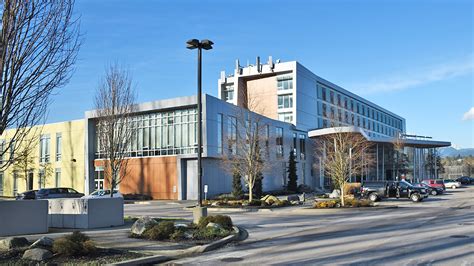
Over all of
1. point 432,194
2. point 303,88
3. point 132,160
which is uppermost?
point 303,88

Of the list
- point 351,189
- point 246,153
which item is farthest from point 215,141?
point 351,189

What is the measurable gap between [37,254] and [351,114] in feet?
283

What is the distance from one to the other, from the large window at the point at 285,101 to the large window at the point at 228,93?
1173 cm

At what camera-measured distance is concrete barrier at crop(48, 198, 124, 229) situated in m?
18.5

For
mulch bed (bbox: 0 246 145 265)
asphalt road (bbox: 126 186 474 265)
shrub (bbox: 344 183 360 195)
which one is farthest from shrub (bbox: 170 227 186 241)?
shrub (bbox: 344 183 360 195)

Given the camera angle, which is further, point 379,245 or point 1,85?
point 379,245

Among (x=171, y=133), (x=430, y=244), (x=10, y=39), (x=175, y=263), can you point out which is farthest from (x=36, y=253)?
(x=171, y=133)

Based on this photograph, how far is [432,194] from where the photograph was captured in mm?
48469

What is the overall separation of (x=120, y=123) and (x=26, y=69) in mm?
23089

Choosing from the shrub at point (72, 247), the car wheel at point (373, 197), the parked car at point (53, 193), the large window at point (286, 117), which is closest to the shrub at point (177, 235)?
the shrub at point (72, 247)

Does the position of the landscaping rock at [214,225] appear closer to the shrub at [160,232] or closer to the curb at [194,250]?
the curb at [194,250]

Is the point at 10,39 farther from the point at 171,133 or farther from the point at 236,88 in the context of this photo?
the point at 236,88

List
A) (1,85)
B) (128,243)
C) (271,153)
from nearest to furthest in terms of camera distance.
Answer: (1,85) < (128,243) < (271,153)

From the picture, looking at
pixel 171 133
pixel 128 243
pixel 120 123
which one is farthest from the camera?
pixel 171 133
